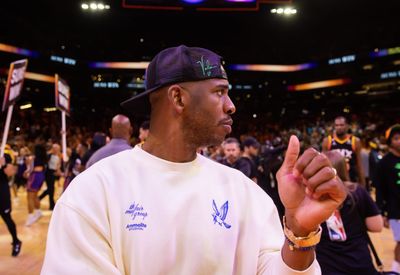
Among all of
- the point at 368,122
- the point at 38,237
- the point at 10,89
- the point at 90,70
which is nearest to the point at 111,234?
the point at 10,89

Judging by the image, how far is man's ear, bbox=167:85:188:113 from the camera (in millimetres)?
1643

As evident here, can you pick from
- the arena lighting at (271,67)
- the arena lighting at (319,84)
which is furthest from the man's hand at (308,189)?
the arena lighting at (319,84)

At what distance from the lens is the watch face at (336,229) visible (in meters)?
3.09

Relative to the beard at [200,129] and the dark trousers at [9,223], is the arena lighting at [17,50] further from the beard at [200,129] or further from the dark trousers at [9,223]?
the beard at [200,129]

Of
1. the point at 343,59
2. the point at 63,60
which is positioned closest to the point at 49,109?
the point at 63,60

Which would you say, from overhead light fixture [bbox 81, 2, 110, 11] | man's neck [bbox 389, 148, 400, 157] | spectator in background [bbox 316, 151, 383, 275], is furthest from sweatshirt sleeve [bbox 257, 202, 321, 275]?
overhead light fixture [bbox 81, 2, 110, 11]

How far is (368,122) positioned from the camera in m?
27.1

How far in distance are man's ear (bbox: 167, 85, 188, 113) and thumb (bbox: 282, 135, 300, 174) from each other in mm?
520

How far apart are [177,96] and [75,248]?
699 millimetres

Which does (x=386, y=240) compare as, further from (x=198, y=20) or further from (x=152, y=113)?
(x=198, y=20)

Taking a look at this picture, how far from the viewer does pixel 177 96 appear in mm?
1653

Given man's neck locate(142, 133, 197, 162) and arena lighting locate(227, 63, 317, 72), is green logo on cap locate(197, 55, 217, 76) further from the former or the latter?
arena lighting locate(227, 63, 317, 72)

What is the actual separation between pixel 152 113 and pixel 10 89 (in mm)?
5221

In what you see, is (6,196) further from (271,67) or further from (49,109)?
→ (271,67)
